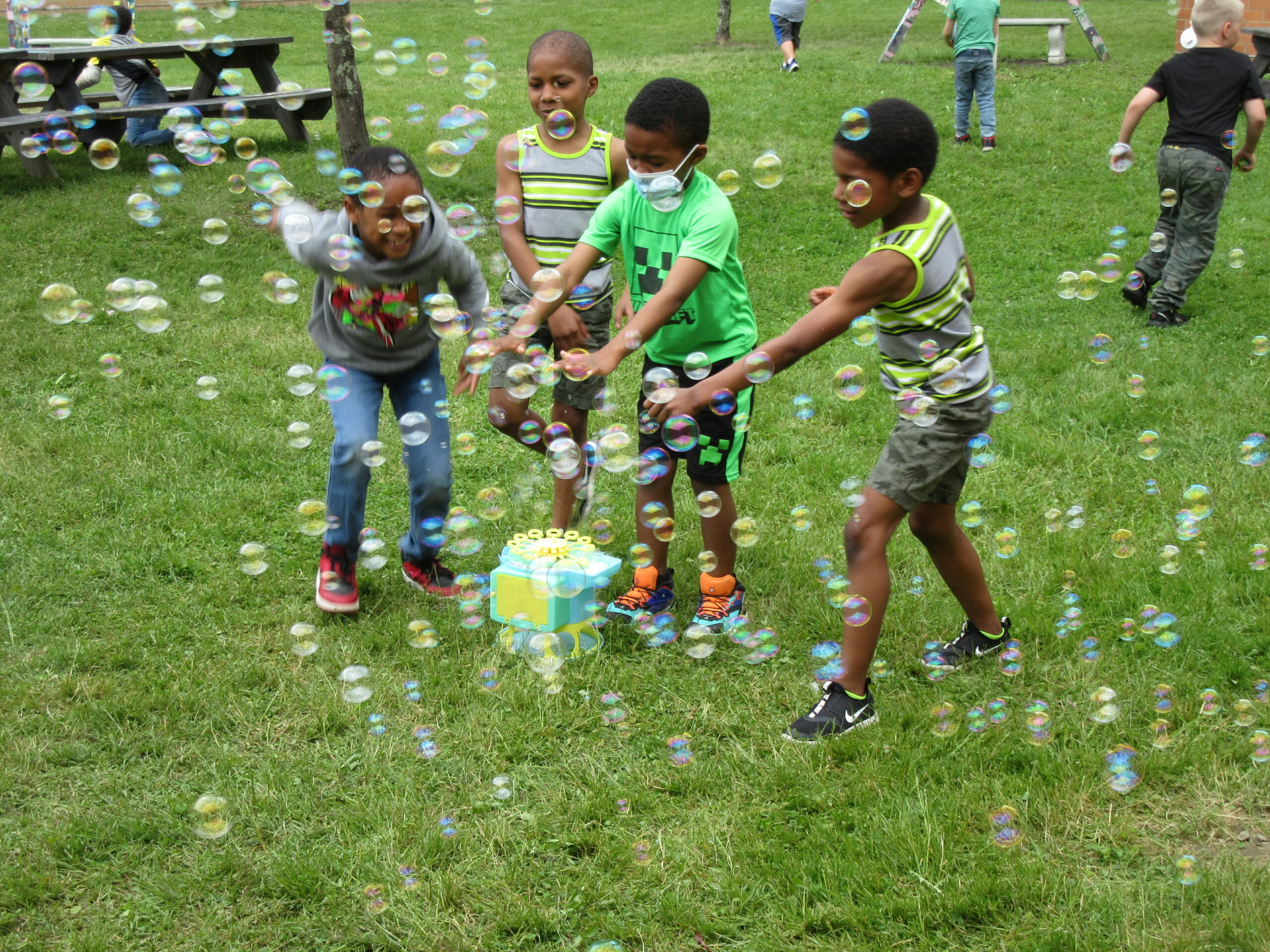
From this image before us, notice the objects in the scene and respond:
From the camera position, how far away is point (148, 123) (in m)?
10.8

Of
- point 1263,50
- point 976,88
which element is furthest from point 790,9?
point 1263,50

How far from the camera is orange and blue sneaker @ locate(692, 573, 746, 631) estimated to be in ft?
12.3

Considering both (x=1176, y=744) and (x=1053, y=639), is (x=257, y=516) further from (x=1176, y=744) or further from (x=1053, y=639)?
(x=1176, y=744)

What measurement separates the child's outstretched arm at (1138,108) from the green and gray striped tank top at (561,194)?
3879 millimetres

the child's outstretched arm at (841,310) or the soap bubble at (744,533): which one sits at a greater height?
the child's outstretched arm at (841,310)

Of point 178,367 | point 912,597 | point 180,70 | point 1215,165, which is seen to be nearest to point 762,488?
→ point 912,597

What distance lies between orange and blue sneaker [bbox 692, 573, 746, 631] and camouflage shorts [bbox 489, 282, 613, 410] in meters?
0.82

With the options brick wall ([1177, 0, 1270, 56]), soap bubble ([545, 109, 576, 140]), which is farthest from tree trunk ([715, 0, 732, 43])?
soap bubble ([545, 109, 576, 140])

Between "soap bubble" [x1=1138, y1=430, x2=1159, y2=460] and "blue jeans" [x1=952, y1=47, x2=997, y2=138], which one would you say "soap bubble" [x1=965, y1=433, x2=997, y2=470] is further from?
"blue jeans" [x1=952, y1=47, x2=997, y2=138]

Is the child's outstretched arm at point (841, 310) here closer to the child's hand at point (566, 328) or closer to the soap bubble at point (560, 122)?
the child's hand at point (566, 328)

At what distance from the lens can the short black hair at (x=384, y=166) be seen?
11.3 feet

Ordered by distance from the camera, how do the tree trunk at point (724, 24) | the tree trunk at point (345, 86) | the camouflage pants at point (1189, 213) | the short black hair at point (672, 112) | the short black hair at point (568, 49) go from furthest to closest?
1. the tree trunk at point (724, 24)
2. the tree trunk at point (345, 86)
3. the camouflage pants at point (1189, 213)
4. the short black hair at point (568, 49)
5. the short black hair at point (672, 112)

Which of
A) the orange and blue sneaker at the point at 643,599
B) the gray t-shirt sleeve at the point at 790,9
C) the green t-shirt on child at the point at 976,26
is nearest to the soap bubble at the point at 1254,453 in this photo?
the orange and blue sneaker at the point at 643,599

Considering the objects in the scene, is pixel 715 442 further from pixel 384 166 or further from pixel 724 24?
pixel 724 24
